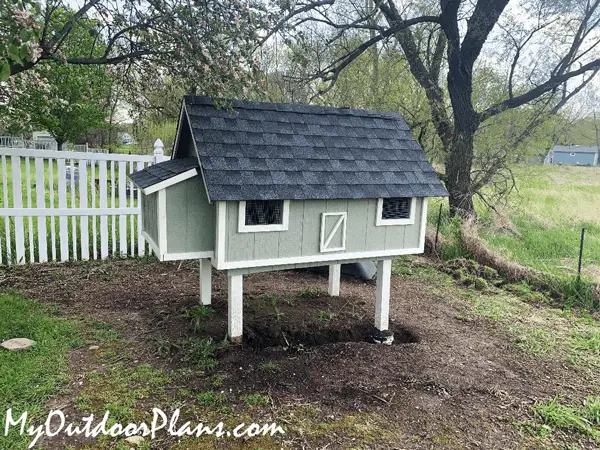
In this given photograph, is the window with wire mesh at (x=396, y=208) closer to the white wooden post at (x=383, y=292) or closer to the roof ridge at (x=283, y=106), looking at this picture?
the white wooden post at (x=383, y=292)

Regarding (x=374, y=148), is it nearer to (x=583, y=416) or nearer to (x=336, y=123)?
(x=336, y=123)

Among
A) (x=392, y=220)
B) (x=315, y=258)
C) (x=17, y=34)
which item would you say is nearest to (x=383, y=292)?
(x=392, y=220)

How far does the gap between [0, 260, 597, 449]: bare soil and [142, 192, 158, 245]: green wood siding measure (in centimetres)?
104

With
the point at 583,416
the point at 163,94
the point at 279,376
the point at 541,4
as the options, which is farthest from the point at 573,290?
the point at 541,4

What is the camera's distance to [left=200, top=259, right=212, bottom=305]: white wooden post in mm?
4844

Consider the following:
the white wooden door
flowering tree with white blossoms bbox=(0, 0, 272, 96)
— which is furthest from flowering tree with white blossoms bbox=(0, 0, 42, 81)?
the white wooden door

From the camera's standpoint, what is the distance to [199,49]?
400cm

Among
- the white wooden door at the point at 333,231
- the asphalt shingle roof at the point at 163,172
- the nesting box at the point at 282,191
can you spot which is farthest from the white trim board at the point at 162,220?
Result: the white wooden door at the point at 333,231

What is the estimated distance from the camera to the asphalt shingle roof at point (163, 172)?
135 inches

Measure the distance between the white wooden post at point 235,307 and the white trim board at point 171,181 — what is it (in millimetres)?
916

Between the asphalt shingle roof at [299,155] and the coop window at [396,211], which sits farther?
the coop window at [396,211]

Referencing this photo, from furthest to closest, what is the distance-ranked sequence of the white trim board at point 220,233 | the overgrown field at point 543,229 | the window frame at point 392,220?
the overgrown field at point 543,229 < the window frame at point 392,220 < the white trim board at point 220,233

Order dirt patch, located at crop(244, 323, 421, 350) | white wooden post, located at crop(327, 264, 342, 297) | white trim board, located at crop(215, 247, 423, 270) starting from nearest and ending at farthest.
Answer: white trim board, located at crop(215, 247, 423, 270) → dirt patch, located at crop(244, 323, 421, 350) → white wooden post, located at crop(327, 264, 342, 297)

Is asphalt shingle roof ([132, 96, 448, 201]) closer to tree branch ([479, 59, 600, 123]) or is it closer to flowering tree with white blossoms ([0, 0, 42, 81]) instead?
flowering tree with white blossoms ([0, 0, 42, 81])
